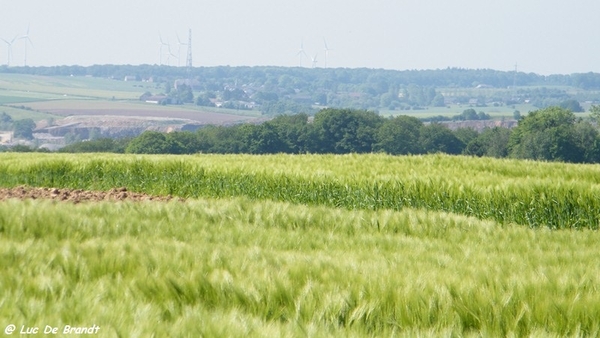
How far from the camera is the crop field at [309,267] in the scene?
4406 mm

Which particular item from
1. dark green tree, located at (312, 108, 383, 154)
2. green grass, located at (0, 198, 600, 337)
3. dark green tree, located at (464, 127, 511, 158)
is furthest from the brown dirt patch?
dark green tree, located at (312, 108, 383, 154)

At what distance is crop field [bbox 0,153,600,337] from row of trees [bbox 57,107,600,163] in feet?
247

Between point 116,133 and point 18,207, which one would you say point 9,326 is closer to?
point 18,207

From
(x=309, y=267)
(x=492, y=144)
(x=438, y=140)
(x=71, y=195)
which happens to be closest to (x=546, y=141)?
(x=492, y=144)

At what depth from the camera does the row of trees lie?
282ft

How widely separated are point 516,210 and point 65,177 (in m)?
10.9

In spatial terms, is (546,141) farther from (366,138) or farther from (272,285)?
(272,285)

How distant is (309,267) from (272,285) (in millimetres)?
735

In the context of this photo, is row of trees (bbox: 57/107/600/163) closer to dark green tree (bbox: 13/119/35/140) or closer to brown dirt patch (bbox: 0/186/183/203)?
brown dirt patch (bbox: 0/186/183/203)

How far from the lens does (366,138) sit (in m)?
105

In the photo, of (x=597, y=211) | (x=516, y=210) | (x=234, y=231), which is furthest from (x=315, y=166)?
(x=234, y=231)

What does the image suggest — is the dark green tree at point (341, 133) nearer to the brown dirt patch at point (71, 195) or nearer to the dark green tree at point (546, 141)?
the dark green tree at point (546, 141)

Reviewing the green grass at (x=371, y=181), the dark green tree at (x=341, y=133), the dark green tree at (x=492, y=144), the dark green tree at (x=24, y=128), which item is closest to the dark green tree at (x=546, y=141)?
the dark green tree at (x=492, y=144)

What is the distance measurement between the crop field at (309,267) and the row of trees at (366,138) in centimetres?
7534
